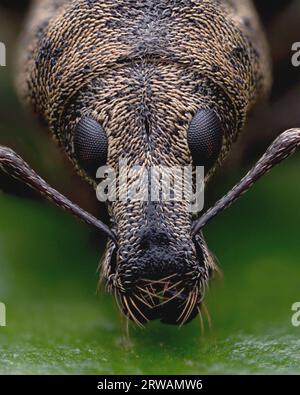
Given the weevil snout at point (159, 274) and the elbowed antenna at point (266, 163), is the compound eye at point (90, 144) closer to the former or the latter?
the weevil snout at point (159, 274)

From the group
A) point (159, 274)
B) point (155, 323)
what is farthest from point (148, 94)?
point (155, 323)

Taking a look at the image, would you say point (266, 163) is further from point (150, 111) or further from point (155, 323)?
point (155, 323)

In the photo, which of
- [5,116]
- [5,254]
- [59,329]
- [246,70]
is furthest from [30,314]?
[5,116]

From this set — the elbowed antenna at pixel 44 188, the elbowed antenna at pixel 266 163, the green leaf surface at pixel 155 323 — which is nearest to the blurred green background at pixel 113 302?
the green leaf surface at pixel 155 323

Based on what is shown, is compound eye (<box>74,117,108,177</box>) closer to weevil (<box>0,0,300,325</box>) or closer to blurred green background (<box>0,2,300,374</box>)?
weevil (<box>0,0,300,325</box>)
